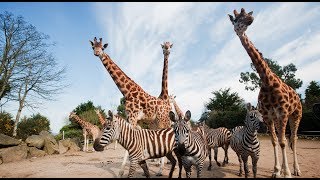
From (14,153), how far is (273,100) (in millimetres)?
12873

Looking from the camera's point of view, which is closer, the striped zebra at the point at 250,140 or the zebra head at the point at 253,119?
the striped zebra at the point at 250,140

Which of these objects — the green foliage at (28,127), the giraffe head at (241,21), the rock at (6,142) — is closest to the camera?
the giraffe head at (241,21)

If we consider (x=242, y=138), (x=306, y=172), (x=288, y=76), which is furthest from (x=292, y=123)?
(x=288, y=76)

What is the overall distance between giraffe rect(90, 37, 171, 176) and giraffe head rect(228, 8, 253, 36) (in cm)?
357

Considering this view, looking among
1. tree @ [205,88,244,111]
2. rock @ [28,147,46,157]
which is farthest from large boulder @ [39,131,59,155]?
tree @ [205,88,244,111]

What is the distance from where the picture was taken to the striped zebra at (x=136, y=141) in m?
6.34

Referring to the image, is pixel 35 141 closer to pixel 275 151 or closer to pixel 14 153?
pixel 14 153

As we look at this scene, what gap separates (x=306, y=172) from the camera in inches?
298

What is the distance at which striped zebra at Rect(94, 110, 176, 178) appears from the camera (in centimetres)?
634

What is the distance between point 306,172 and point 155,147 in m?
4.27

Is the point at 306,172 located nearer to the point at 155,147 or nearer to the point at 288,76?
the point at 155,147

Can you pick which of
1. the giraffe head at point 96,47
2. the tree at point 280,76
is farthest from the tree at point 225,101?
the giraffe head at point 96,47

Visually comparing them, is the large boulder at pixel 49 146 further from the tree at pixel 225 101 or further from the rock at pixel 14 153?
the tree at pixel 225 101

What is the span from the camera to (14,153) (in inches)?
560
